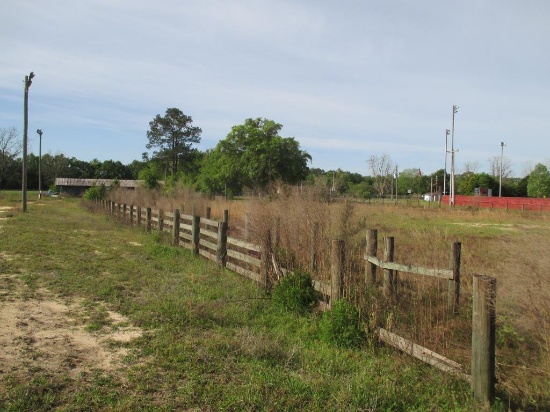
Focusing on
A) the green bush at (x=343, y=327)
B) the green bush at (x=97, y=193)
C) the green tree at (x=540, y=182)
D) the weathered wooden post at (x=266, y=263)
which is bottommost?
the green bush at (x=343, y=327)

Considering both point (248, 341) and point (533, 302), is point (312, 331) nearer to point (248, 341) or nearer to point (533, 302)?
point (248, 341)

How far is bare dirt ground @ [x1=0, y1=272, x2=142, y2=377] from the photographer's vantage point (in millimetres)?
4309

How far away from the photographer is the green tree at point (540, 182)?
192 feet

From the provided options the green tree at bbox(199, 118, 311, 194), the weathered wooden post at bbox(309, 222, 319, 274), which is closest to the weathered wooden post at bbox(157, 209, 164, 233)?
the weathered wooden post at bbox(309, 222, 319, 274)

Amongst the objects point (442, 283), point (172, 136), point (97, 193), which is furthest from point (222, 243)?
point (172, 136)

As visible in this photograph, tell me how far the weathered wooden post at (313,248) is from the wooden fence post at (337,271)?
1.01 metres

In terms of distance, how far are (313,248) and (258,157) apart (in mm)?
34076

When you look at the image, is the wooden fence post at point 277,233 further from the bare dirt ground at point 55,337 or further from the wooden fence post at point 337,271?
the bare dirt ground at point 55,337

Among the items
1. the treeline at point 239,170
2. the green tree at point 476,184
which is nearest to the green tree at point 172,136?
the treeline at point 239,170

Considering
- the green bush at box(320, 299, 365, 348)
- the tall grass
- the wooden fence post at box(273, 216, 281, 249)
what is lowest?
the tall grass

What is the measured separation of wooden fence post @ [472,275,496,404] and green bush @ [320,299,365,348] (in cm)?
153

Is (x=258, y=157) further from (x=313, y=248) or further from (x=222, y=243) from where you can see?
(x=313, y=248)

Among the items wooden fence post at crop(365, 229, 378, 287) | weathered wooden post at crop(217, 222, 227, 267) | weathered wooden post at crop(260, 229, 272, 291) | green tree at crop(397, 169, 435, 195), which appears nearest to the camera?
wooden fence post at crop(365, 229, 378, 287)

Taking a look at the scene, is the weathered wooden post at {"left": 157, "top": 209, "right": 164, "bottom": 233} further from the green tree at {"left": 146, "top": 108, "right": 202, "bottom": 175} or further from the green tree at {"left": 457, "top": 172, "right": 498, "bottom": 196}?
the green tree at {"left": 457, "top": 172, "right": 498, "bottom": 196}
